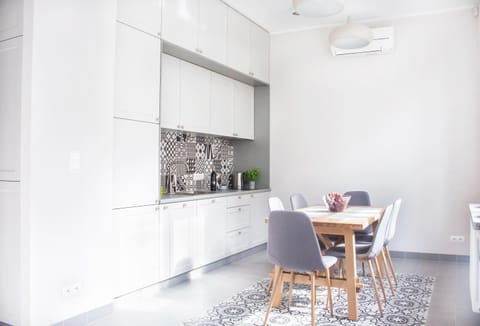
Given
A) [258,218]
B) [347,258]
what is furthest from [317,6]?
[258,218]

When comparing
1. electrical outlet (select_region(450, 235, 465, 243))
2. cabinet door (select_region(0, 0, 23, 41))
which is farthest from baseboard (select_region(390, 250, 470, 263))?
cabinet door (select_region(0, 0, 23, 41))

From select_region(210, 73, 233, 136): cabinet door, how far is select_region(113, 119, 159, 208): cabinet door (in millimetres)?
1345

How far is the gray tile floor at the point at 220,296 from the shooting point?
Result: 3184mm

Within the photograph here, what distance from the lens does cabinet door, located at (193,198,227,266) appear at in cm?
448

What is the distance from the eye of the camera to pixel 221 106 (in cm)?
531

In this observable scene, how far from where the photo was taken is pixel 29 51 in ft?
9.08

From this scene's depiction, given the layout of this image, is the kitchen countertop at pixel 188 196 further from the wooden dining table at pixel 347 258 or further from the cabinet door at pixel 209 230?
the wooden dining table at pixel 347 258

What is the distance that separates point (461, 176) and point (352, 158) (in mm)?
1306

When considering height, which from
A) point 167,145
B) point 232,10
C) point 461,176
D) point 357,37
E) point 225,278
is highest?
point 232,10

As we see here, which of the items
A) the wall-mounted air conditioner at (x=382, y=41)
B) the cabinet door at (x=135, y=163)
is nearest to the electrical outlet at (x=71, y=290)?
the cabinet door at (x=135, y=163)

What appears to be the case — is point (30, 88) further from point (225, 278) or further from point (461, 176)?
point (461, 176)

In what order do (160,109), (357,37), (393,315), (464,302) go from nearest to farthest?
(393,315) < (464,302) < (160,109) < (357,37)

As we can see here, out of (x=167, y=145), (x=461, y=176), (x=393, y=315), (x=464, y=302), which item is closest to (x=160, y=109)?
(x=167, y=145)

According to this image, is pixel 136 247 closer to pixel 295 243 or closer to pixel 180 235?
pixel 180 235
